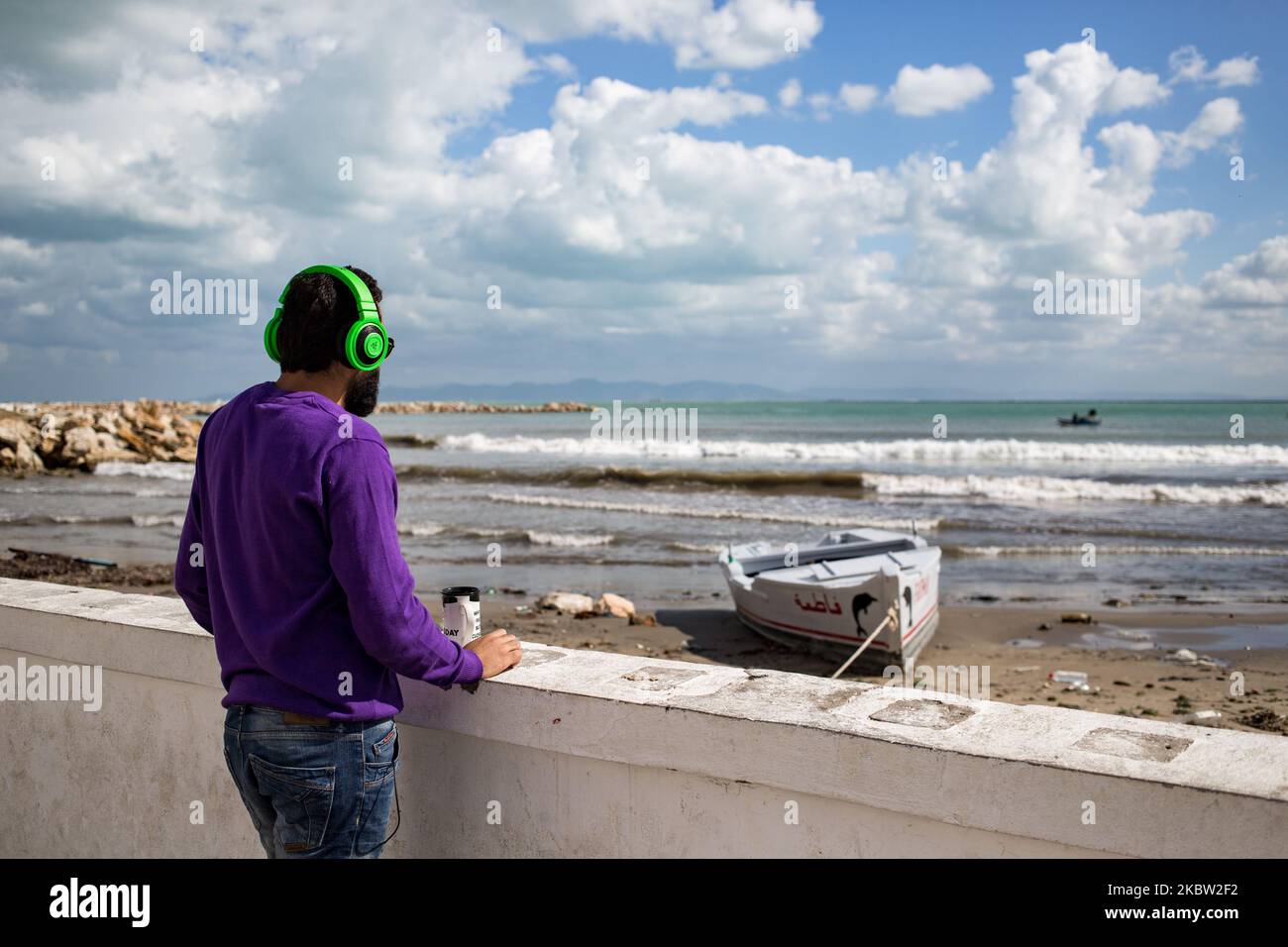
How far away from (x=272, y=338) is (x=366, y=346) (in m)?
0.24

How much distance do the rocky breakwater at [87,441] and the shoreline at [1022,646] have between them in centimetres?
2019

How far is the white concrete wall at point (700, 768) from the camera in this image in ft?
5.73

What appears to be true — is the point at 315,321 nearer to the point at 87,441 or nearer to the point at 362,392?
the point at 362,392

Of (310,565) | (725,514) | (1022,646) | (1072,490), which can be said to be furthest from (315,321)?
(1072,490)

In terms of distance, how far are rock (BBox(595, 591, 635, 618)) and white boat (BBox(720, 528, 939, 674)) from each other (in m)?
1.14

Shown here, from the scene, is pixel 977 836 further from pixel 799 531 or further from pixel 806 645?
pixel 799 531

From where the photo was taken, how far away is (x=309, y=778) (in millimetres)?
1965

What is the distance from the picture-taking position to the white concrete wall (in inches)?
68.7

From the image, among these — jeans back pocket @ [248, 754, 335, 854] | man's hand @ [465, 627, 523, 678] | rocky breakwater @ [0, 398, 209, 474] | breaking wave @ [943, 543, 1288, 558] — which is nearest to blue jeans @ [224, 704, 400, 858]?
jeans back pocket @ [248, 754, 335, 854]

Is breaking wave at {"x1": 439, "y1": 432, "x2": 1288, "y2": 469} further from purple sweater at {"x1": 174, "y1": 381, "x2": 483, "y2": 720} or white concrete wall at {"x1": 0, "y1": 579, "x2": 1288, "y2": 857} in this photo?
purple sweater at {"x1": 174, "y1": 381, "x2": 483, "y2": 720}

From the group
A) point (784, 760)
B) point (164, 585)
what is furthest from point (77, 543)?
point (784, 760)

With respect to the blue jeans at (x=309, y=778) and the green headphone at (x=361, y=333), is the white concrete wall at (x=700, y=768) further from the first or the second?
the green headphone at (x=361, y=333)

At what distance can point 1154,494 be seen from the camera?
23203 millimetres

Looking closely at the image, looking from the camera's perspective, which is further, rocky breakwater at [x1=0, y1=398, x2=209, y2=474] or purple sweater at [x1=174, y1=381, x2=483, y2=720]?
rocky breakwater at [x1=0, y1=398, x2=209, y2=474]
